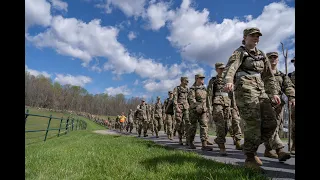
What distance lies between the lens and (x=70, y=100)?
130 meters

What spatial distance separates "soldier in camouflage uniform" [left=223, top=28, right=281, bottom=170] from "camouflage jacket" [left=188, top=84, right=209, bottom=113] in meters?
3.35

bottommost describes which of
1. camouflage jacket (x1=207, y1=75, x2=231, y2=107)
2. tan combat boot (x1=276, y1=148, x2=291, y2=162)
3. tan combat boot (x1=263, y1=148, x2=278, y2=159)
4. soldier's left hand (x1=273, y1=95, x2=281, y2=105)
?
tan combat boot (x1=263, y1=148, x2=278, y2=159)

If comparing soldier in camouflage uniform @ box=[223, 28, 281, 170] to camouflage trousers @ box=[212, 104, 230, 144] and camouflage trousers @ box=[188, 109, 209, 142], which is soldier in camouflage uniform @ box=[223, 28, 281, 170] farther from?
camouflage trousers @ box=[188, 109, 209, 142]

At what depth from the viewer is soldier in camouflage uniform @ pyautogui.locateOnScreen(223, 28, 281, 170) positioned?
15.2 ft

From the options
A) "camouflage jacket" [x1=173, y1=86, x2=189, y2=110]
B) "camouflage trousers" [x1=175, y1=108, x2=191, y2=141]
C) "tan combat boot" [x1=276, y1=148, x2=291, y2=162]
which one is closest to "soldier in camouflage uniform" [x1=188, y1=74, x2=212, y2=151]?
"camouflage trousers" [x1=175, y1=108, x2=191, y2=141]

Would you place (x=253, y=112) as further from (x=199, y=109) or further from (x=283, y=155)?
(x=199, y=109)

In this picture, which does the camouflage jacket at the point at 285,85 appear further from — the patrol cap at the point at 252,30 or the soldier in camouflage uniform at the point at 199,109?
the soldier in camouflage uniform at the point at 199,109

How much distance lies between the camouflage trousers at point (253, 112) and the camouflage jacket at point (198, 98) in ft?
11.3

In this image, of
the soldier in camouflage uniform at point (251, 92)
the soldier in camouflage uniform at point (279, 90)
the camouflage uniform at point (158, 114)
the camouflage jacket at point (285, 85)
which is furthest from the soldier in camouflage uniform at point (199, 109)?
the camouflage uniform at point (158, 114)

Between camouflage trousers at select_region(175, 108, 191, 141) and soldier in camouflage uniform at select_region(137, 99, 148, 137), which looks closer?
camouflage trousers at select_region(175, 108, 191, 141)

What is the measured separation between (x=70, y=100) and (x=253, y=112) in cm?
13268

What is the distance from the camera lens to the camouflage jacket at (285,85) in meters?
6.77
